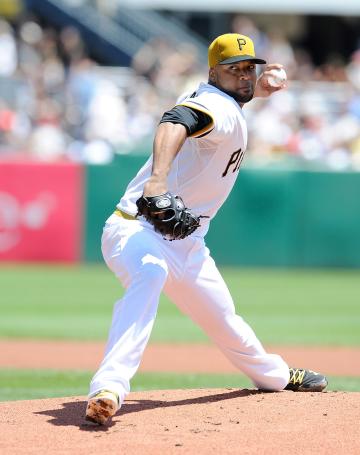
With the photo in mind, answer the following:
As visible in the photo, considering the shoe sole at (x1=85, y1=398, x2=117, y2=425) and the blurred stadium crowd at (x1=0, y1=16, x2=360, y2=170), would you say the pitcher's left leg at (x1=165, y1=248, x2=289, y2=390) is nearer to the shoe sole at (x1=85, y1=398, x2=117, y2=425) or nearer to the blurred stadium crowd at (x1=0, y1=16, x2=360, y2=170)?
the shoe sole at (x1=85, y1=398, x2=117, y2=425)

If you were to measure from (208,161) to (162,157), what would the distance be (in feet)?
1.69

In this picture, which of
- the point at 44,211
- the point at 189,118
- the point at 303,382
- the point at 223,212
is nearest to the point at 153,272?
the point at 189,118

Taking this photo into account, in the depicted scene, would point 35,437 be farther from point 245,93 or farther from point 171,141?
point 245,93

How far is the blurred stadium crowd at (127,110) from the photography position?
621 inches

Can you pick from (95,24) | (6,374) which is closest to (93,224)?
(95,24)

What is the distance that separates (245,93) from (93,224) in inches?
387

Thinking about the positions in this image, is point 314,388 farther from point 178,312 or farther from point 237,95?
point 178,312

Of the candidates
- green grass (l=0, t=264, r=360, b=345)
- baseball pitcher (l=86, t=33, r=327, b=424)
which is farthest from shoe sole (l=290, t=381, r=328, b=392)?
green grass (l=0, t=264, r=360, b=345)

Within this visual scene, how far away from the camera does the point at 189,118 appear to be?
4781 mm

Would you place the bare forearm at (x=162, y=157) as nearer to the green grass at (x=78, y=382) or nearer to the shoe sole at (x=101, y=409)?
the shoe sole at (x=101, y=409)

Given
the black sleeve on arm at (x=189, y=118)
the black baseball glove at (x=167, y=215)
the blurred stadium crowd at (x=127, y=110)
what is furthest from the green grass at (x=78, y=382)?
the blurred stadium crowd at (x=127, y=110)

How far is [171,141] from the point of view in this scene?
4672 mm

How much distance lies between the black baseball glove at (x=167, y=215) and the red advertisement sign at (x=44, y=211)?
10.3 meters

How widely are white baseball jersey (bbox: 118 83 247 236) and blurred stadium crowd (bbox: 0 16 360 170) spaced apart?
9.82m
